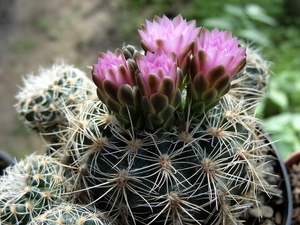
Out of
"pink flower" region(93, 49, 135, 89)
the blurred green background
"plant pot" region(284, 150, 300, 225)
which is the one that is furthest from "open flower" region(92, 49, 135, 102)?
the blurred green background

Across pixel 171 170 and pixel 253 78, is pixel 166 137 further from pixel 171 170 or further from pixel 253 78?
pixel 253 78

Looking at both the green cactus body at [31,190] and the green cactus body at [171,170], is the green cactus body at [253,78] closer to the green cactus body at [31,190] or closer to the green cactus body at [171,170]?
the green cactus body at [171,170]

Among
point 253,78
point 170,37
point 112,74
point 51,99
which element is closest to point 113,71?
point 112,74

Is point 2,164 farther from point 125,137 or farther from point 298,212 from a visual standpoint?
point 298,212

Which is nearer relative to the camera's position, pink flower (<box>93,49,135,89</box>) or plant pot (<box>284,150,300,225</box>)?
pink flower (<box>93,49,135,89</box>)

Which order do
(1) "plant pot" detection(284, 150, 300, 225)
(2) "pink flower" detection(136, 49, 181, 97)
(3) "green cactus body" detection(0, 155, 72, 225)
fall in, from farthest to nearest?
1. (1) "plant pot" detection(284, 150, 300, 225)
2. (3) "green cactus body" detection(0, 155, 72, 225)
3. (2) "pink flower" detection(136, 49, 181, 97)

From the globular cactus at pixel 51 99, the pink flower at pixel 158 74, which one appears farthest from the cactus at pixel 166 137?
the globular cactus at pixel 51 99

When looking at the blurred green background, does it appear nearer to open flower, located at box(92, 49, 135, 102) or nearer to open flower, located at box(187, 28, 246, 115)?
open flower, located at box(187, 28, 246, 115)
